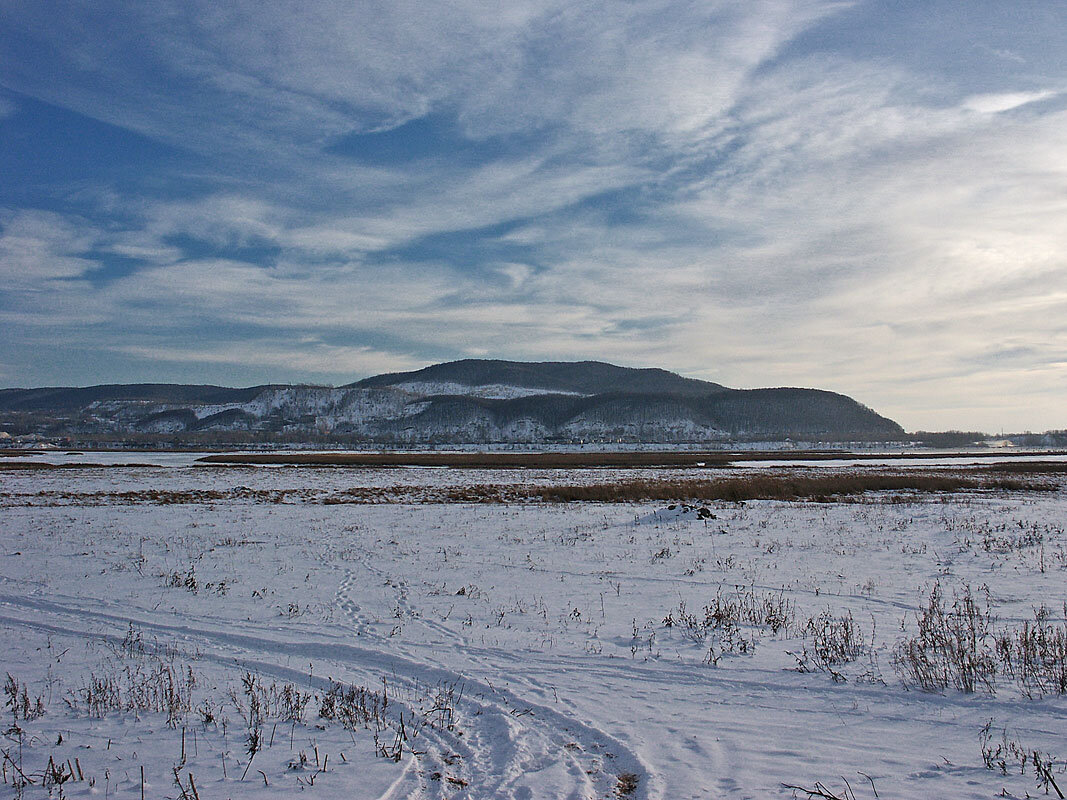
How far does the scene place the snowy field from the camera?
532 centimetres

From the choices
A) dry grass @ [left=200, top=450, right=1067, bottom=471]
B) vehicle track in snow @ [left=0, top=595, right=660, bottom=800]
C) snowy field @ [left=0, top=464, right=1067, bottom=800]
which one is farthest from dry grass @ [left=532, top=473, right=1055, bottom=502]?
dry grass @ [left=200, top=450, right=1067, bottom=471]

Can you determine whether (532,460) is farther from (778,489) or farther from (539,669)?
(539,669)

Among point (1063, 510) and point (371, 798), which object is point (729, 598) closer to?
point (371, 798)

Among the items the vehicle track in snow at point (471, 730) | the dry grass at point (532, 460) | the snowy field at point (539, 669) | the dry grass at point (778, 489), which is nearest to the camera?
the vehicle track in snow at point (471, 730)

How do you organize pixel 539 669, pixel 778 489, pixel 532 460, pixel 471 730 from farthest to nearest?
pixel 532 460, pixel 778 489, pixel 539 669, pixel 471 730

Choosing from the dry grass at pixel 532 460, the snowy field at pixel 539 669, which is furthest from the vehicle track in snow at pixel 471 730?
Result: the dry grass at pixel 532 460

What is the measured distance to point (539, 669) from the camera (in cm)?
812

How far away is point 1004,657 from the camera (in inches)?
310

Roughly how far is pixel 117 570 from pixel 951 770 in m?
17.0

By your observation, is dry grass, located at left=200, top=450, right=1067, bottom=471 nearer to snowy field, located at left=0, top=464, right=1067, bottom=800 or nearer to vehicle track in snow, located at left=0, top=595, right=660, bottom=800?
snowy field, located at left=0, top=464, right=1067, bottom=800

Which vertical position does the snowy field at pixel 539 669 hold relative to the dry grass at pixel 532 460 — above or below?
above

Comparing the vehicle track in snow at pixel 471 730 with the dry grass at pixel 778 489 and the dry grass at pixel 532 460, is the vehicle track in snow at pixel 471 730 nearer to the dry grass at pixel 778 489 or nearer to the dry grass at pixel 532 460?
the dry grass at pixel 778 489

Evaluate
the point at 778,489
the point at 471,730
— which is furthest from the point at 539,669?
the point at 778,489

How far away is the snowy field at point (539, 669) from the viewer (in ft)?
17.4
